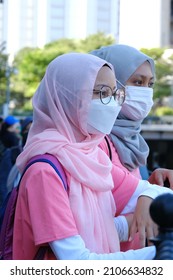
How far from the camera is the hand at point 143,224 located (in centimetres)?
154

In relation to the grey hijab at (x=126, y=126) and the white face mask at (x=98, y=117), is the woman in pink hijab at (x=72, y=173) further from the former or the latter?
the grey hijab at (x=126, y=126)

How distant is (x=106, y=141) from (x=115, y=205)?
1.66 ft

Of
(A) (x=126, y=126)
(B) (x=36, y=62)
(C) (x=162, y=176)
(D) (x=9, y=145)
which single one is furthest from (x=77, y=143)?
(B) (x=36, y=62)

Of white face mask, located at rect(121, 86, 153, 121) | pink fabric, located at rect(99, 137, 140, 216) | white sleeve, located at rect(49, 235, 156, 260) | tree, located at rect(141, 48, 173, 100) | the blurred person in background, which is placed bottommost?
tree, located at rect(141, 48, 173, 100)

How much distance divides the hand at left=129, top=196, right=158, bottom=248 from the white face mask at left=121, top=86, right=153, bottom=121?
0.88 meters

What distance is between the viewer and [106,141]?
2270mm

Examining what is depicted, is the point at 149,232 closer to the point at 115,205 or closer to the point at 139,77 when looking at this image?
the point at 115,205

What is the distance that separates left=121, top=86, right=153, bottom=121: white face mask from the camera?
249 cm

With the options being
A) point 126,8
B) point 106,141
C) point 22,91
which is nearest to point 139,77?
point 106,141

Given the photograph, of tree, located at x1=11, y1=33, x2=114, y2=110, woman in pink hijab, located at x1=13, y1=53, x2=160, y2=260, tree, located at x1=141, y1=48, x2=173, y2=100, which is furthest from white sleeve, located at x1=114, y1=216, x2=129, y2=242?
tree, located at x1=11, y1=33, x2=114, y2=110

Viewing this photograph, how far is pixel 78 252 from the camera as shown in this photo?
1.47 m

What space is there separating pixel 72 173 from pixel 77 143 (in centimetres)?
13

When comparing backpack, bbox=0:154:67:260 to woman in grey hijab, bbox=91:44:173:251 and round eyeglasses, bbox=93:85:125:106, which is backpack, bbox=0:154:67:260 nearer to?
round eyeglasses, bbox=93:85:125:106

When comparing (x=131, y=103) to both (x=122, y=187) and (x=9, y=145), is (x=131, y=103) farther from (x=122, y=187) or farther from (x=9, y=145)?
(x=9, y=145)
